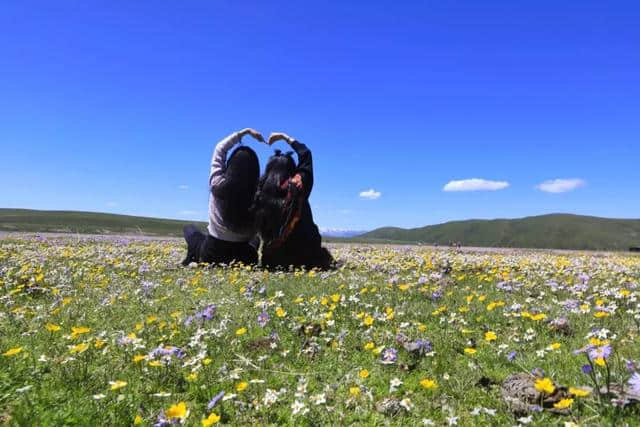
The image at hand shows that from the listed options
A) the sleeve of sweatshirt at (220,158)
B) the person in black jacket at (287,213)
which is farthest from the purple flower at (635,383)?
the sleeve of sweatshirt at (220,158)

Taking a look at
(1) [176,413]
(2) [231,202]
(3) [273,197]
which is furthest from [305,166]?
(1) [176,413]

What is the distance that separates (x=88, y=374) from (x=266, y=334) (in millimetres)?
2017

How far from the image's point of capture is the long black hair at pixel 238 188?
1045cm

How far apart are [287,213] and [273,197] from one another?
539mm

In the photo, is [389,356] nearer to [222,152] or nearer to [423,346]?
[423,346]

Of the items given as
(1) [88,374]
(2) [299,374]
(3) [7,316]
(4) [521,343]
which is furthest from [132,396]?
(4) [521,343]

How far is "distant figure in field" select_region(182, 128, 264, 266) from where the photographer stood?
1051 centimetres

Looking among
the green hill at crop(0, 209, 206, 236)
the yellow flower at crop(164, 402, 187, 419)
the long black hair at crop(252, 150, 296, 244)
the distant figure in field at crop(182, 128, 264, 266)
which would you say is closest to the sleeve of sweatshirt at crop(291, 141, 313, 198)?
the long black hair at crop(252, 150, 296, 244)

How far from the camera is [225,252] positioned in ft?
37.6

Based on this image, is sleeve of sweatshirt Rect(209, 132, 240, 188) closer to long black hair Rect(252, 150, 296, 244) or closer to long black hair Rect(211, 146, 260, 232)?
long black hair Rect(211, 146, 260, 232)

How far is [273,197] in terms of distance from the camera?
10.9 metres

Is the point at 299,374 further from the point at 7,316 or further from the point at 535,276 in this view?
the point at 535,276

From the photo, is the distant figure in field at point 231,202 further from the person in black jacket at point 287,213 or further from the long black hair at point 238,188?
the person in black jacket at point 287,213

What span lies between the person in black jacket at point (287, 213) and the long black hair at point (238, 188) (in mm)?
281
